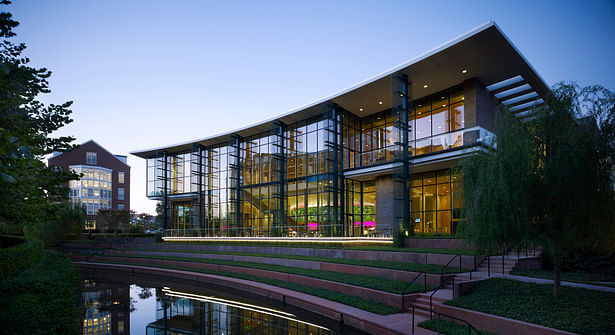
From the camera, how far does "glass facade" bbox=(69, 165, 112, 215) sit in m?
69.2

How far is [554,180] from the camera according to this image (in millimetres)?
10133

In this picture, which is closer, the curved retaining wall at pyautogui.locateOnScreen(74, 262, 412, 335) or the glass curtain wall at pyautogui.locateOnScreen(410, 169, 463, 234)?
the curved retaining wall at pyautogui.locateOnScreen(74, 262, 412, 335)

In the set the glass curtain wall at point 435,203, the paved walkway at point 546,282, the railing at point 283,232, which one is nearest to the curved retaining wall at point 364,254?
the paved walkway at point 546,282

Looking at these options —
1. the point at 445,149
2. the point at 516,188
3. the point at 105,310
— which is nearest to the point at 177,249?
the point at 105,310

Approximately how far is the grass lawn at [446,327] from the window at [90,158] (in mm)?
72567

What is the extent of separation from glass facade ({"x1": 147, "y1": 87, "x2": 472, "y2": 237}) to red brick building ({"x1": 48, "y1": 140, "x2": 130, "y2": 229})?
96.8ft

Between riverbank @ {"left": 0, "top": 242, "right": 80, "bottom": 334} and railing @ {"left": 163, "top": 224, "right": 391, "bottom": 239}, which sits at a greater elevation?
riverbank @ {"left": 0, "top": 242, "right": 80, "bottom": 334}

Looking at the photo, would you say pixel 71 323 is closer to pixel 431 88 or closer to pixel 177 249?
pixel 431 88

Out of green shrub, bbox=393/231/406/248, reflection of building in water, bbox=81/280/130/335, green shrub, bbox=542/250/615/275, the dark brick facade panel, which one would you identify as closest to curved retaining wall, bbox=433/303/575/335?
green shrub, bbox=542/250/615/275

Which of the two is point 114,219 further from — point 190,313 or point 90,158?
point 190,313

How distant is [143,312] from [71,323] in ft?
22.3

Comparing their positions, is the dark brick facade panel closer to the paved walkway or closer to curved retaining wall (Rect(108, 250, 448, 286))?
the paved walkway

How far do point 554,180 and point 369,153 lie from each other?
1932 centimetres

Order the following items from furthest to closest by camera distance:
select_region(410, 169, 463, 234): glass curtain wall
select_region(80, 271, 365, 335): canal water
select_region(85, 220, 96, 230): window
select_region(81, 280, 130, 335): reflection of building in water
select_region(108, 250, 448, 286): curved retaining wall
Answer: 1. select_region(85, 220, 96, 230): window
2. select_region(410, 169, 463, 234): glass curtain wall
3. select_region(108, 250, 448, 286): curved retaining wall
4. select_region(81, 280, 130, 335): reflection of building in water
5. select_region(80, 271, 365, 335): canal water
